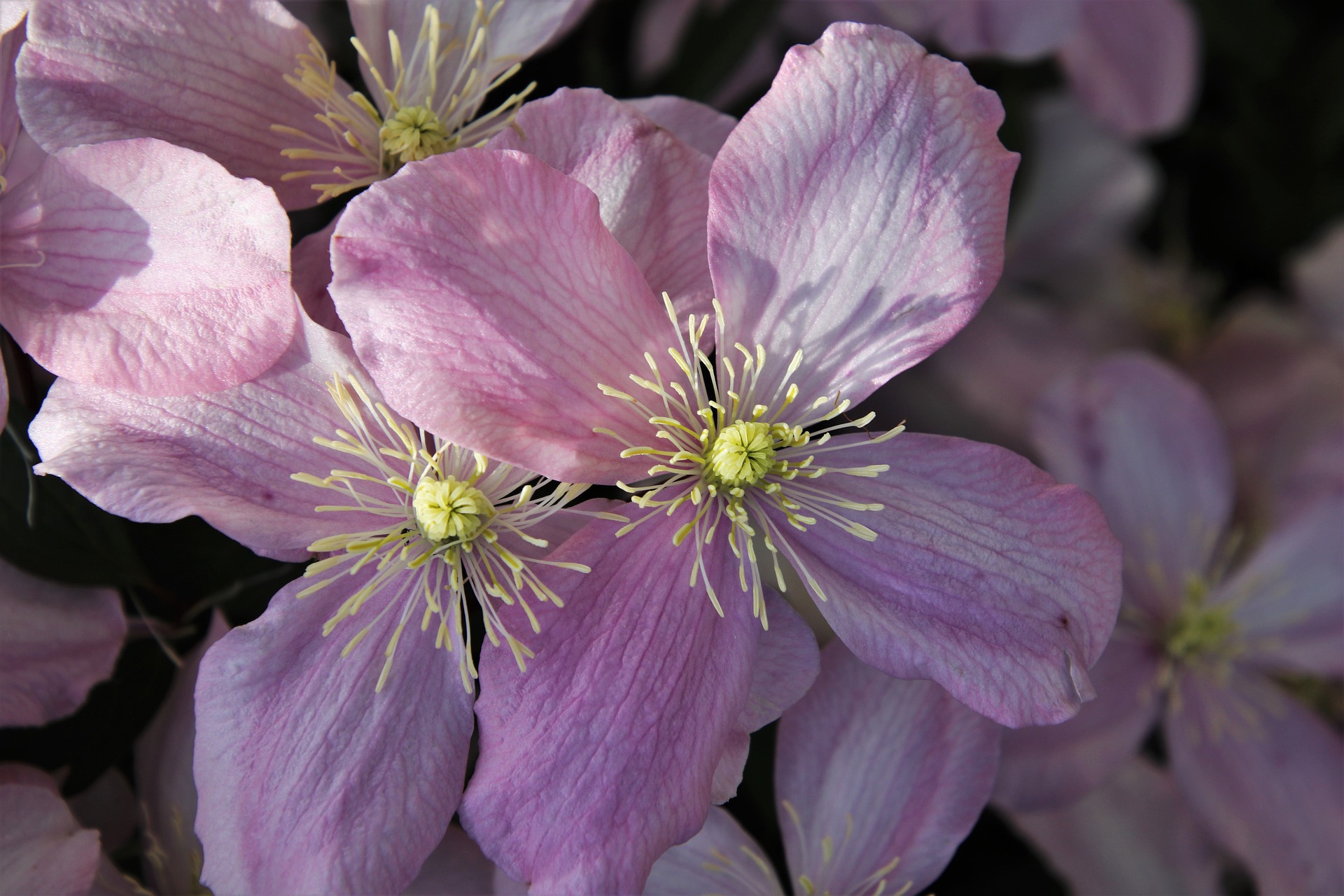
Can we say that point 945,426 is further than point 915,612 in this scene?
Yes

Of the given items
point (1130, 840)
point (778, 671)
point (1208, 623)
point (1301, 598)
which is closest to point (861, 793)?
point (778, 671)

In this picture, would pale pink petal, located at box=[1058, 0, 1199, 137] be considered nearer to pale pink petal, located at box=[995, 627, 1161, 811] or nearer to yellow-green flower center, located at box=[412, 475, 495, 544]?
pale pink petal, located at box=[995, 627, 1161, 811]

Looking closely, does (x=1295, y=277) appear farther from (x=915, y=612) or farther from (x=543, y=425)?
(x=543, y=425)

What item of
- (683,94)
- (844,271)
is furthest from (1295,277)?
(844,271)

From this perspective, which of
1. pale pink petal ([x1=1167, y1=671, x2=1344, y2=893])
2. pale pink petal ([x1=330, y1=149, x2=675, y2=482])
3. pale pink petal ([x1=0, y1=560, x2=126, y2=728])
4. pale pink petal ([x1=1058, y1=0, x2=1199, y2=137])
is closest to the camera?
pale pink petal ([x1=330, y1=149, x2=675, y2=482])

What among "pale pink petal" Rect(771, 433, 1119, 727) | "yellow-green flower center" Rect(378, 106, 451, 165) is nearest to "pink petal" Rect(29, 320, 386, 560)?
"yellow-green flower center" Rect(378, 106, 451, 165)

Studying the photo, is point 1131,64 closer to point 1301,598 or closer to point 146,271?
point 1301,598
